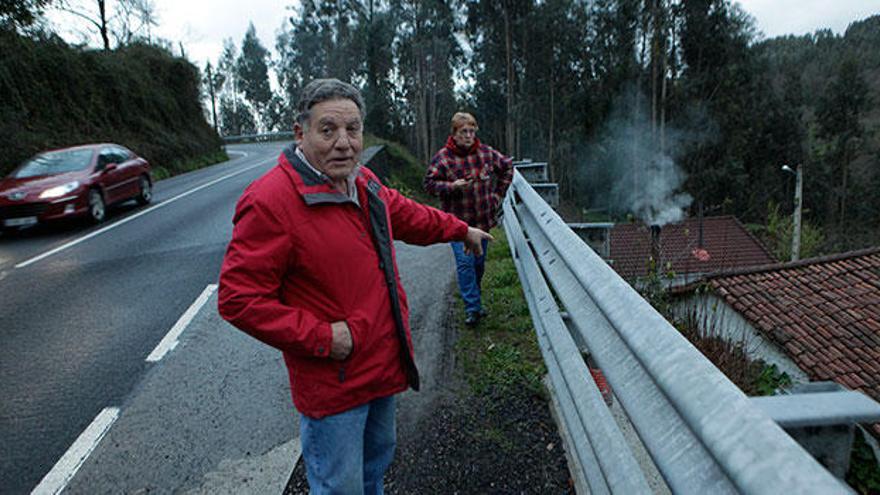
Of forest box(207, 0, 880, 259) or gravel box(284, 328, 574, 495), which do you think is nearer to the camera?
gravel box(284, 328, 574, 495)

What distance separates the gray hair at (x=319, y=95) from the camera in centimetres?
222

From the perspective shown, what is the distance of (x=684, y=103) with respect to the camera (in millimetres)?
39469

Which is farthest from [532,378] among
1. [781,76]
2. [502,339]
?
[781,76]

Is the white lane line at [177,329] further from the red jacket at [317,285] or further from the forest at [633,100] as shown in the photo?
the forest at [633,100]

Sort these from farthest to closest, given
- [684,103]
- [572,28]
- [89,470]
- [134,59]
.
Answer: [572,28] → [684,103] → [134,59] → [89,470]

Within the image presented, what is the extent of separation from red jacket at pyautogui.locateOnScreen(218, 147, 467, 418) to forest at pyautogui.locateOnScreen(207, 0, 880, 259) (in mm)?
34747

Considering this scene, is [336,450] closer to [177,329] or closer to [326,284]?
[326,284]

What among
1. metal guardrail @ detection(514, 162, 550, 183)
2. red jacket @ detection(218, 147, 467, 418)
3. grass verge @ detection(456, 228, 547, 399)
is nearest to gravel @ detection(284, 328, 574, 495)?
grass verge @ detection(456, 228, 547, 399)

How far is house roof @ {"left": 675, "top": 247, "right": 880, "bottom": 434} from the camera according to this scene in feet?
39.8

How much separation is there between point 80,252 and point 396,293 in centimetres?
841

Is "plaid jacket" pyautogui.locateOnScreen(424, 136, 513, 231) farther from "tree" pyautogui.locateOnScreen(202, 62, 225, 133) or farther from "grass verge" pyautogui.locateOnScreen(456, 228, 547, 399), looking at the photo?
"tree" pyautogui.locateOnScreen(202, 62, 225, 133)

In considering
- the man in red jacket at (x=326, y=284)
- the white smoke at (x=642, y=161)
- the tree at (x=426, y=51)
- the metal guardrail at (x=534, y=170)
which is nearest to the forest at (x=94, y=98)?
the metal guardrail at (x=534, y=170)

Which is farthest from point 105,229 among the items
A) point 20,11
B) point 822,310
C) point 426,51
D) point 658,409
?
point 426,51

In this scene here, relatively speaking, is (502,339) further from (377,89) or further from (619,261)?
(377,89)
